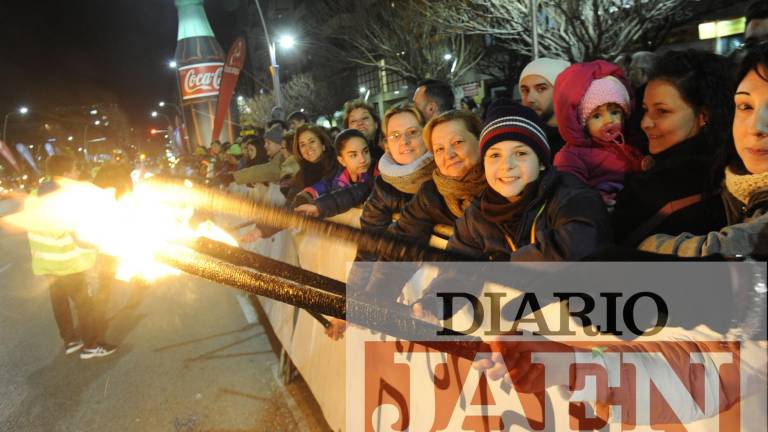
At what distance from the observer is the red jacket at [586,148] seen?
2.52m

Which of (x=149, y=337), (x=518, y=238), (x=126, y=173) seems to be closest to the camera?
(x=518, y=238)

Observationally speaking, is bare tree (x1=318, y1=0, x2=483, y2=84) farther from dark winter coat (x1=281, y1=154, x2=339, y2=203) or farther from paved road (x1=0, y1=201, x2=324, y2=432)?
paved road (x1=0, y1=201, x2=324, y2=432)

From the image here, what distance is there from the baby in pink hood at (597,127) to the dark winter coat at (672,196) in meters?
0.38

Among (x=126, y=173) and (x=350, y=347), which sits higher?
(x=126, y=173)

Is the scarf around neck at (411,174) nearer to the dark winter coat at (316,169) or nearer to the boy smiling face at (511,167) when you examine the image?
the boy smiling face at (511,167)

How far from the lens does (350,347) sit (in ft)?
10.1

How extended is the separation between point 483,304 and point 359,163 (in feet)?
7.81

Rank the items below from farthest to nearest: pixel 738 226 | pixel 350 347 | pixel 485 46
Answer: pixel 485 46 < pixel 350 347 < pixel 738 226

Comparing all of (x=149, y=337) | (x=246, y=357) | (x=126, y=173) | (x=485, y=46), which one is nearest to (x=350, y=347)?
(x=246, y=357)

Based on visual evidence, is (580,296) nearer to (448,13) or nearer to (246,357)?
(246,357)

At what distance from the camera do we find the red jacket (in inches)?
99.3

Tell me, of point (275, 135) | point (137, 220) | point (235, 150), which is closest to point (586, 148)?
point (137, 220)

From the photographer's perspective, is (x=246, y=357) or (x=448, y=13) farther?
(x=448, y=13)

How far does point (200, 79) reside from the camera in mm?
48719
